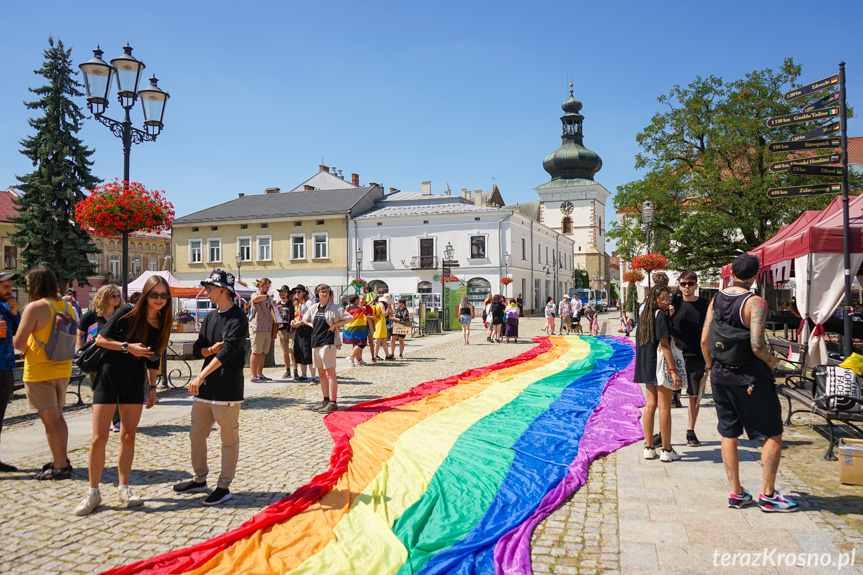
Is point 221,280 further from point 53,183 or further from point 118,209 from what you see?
point 53,183

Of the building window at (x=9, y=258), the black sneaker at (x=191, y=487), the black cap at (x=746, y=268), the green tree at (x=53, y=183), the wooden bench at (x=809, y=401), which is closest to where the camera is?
the black cap at (x=746, y=268)

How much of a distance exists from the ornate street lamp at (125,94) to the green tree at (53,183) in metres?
22.8

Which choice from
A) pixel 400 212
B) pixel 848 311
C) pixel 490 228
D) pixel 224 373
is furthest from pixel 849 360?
pixel 400 212

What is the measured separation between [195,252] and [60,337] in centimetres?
4598

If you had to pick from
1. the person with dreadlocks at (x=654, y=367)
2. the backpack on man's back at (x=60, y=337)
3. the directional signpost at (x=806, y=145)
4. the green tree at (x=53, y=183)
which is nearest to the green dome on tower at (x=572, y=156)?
the green tree at (x=53, y=183)

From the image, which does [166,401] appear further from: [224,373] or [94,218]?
[224,373]

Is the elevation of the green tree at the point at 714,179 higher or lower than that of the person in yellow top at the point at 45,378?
higher

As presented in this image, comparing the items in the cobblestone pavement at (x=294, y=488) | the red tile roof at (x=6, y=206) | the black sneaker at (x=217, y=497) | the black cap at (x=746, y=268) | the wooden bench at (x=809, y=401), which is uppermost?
the red tile roof at (x=6, y=206)

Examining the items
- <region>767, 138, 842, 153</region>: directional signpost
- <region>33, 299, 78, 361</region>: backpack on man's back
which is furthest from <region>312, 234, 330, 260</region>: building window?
<region>33, 299, 78, 361</region>: backpack on man's back

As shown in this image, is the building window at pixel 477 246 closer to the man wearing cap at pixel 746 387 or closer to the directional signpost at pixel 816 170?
the directional signpost at pixel 816 170

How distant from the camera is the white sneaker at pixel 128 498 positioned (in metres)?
4.56

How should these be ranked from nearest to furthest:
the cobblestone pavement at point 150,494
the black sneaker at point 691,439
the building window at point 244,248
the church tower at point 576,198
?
the cobblestone pavement at point 150,494, the black sneaker at point 691,439, the building window at point 244,248, the church tower at point 576,198

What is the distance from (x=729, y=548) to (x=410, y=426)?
13.6ft

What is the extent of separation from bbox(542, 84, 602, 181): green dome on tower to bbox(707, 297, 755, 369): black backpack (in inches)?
2769
